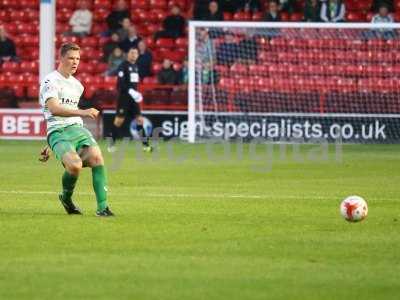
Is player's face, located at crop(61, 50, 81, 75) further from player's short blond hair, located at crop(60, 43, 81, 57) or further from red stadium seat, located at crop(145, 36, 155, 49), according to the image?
red stadium seat, located at crop(145, 36, 155, 49)

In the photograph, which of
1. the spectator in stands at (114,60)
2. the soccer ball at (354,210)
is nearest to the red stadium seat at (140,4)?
the spectator in stands at (114,60)

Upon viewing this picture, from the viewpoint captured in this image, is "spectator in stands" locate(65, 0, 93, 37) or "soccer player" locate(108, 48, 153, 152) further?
"spectator in stands" locate(65, 0, 93, 37)

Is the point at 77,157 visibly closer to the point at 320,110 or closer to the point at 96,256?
the point at 96,256

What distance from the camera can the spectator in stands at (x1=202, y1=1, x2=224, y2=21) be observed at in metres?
31.0

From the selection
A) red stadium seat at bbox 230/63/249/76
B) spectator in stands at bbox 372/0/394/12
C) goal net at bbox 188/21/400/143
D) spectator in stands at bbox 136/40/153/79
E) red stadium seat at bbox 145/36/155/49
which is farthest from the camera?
red stadium seat at bbox 145/36/155/49

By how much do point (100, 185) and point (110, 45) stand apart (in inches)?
761

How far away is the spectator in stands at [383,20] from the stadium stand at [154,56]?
0.62ft

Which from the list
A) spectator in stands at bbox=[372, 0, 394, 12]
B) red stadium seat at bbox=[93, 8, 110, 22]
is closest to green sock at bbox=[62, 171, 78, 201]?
spectator in stands at bbox=[372, 0, 394, 12]

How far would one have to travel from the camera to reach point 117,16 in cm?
3284

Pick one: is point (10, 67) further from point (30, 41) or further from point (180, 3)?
point (180, 3)

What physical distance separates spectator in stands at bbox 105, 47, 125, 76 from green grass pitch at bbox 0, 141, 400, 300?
411 inches

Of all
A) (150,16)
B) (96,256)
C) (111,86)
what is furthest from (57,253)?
(150,16)

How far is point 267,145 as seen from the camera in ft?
89.8

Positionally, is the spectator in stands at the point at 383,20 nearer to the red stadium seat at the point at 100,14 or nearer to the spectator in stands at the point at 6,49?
the red stadium seat at the point at 100,14
